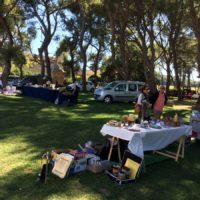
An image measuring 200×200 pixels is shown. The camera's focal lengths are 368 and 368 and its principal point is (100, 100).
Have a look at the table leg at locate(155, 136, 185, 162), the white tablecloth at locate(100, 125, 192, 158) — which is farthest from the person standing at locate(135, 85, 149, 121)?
the white tablecloth at locate(100, 125, 192, 158)

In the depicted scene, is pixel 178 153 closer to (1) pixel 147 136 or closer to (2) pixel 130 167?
(1) pixel 147 136

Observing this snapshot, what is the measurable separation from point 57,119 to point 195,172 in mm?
7717

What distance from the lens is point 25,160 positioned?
809 centimetres

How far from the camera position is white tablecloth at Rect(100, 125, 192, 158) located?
7570mm

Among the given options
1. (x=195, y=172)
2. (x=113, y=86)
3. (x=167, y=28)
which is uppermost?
(x=167, y=28)

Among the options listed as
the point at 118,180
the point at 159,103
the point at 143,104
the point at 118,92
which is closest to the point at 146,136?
the point at 118,180

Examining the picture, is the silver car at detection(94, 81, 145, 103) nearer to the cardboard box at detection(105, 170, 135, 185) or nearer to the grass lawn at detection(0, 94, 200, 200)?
the grass lawn at detection(0, 94, 200, 200)

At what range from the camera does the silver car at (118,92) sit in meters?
25.2

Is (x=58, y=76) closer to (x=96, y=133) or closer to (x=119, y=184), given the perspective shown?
(x=96, y=133)

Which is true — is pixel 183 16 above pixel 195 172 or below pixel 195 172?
above

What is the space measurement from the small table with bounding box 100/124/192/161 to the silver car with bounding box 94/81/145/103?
1585 centimetres

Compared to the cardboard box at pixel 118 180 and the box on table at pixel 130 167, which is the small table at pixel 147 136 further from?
the cardboard box at pixel 118 180

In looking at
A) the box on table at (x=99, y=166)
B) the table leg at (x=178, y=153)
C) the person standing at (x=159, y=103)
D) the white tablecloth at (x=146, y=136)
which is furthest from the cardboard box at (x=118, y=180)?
the person standing at (x=159, y=103)

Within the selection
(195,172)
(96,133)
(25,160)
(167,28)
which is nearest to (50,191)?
(25,160)
